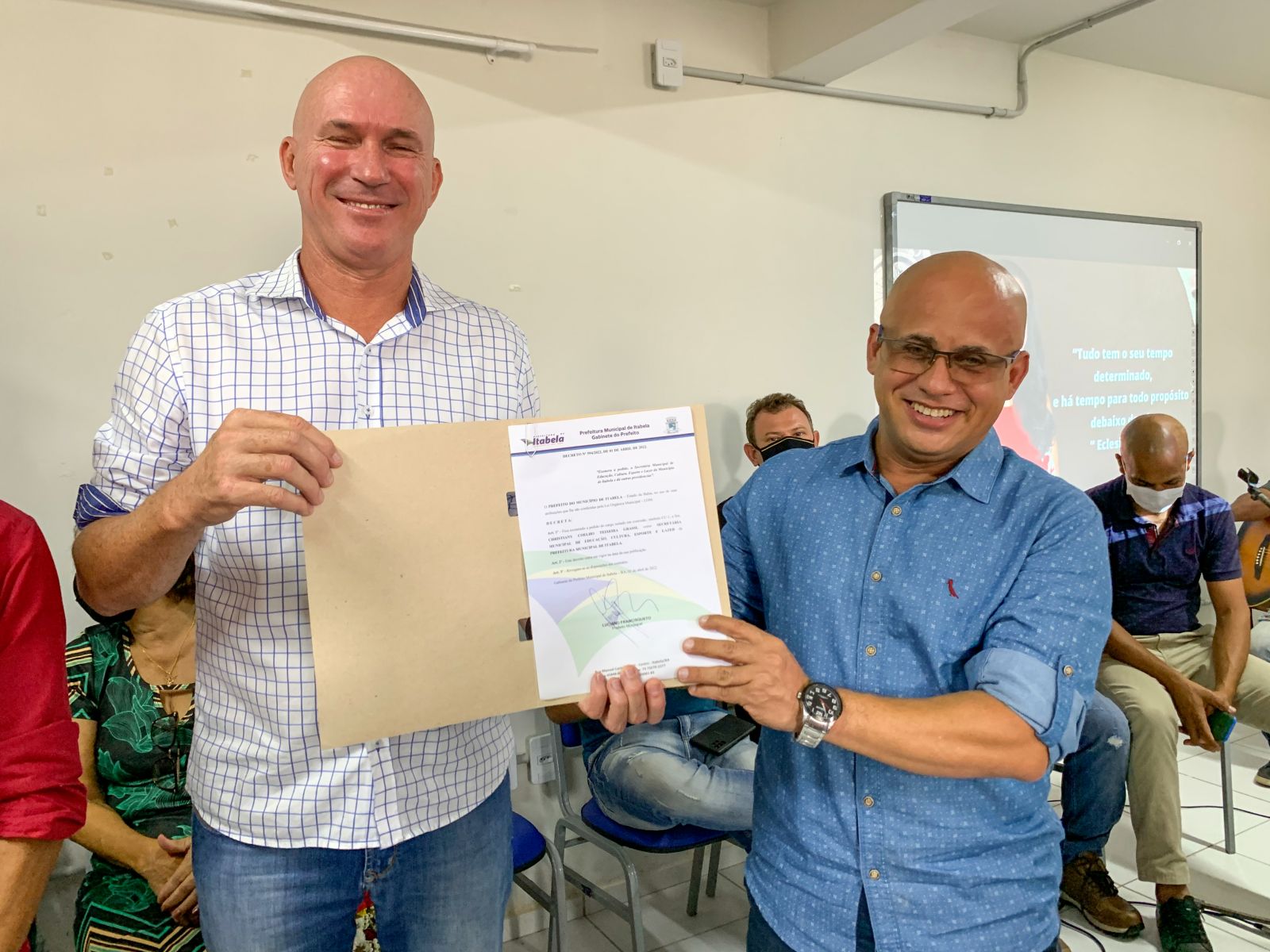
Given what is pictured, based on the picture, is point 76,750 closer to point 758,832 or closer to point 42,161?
point 758,832

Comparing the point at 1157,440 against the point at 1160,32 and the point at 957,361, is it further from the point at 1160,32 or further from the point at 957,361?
the point at 957,361

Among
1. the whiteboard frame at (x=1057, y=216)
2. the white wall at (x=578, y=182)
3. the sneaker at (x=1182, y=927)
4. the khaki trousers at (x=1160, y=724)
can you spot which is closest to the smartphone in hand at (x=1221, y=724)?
the khaki trousers at (x=1160, y=724)

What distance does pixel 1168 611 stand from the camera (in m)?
3.14

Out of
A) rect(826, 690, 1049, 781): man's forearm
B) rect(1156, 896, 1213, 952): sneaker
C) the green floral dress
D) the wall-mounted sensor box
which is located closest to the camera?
rect(826, 690, 1049, 781): man's forearm

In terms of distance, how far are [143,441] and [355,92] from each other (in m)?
0.54

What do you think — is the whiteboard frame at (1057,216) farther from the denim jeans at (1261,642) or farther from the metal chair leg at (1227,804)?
the metal chair leg at (1227,804)

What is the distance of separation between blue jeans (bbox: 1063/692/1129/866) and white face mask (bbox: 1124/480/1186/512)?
0.84 metres

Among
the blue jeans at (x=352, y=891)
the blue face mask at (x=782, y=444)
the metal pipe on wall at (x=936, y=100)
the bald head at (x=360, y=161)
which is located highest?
the metal pipe on wall at (x=936, y=100)

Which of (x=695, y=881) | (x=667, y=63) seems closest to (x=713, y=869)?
(x=695, y=881)

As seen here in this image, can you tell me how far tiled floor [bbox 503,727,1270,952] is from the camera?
2557mm

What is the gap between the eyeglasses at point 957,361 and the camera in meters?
1.27

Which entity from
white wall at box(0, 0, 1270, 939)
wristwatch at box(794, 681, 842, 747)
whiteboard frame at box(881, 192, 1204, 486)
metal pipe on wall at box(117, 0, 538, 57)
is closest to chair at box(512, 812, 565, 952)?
white wall at box(0, 0, 1270, 939)

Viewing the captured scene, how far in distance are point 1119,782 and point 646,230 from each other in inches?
93.3

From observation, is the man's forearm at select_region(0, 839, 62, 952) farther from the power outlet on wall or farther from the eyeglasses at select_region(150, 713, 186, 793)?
the power outlet on wall
